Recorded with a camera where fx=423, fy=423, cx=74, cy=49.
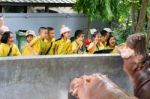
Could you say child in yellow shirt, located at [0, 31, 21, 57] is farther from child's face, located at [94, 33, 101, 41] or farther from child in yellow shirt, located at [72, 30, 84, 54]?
child's face, located at [94, 33, 101, 41]

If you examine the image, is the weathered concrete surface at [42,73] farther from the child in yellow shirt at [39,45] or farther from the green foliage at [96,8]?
the green foliage at [96,8]

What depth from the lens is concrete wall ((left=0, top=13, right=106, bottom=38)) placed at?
583 inches

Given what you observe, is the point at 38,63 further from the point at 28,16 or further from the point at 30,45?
the point at 28,16

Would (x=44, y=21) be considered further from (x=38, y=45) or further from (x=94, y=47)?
(x=38, y=45)

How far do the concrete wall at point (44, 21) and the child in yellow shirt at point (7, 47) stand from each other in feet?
26.0

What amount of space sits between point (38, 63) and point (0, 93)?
0.54 metres

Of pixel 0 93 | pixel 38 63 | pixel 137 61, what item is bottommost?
→ pixel 0 93

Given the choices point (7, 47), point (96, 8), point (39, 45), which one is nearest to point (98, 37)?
point (39, 45)

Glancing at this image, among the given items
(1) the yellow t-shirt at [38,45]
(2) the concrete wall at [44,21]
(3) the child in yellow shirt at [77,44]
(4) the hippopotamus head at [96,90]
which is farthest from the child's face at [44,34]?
(2) the concrete wall at [44,21]

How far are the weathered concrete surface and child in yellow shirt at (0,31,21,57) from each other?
107 cm

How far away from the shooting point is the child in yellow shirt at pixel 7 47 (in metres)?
5.88

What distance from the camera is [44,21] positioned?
16.1m

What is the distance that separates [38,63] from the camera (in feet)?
15.8

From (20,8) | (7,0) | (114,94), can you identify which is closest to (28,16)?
(7,0)
